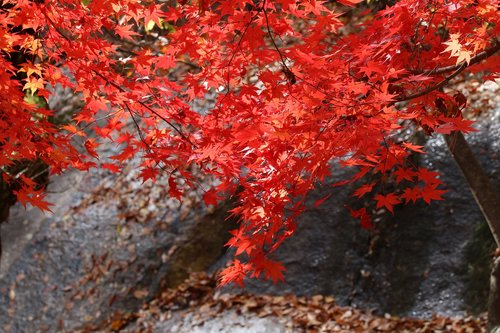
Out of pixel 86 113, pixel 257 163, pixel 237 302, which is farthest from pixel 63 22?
pixel 237 302

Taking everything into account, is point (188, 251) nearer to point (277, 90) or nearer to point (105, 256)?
point (105, 256)

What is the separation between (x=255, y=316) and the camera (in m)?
7.04

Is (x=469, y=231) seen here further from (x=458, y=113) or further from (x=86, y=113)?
(x=86, y=113)

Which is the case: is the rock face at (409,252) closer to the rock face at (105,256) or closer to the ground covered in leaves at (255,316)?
the ground covered in leaves at (255,316)

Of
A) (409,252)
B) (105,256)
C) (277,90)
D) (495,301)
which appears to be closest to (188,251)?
(105,256)

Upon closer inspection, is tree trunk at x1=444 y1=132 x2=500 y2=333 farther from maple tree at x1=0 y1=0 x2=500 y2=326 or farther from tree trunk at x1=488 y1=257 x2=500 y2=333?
maple tree at x1=0 y1=0 x2=500 y2=326

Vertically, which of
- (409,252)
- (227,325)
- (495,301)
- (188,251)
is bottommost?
(227,325)

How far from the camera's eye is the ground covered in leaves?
6.59 m

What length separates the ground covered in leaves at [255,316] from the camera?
21.6 ft

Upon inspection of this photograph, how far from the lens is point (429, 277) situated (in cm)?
699

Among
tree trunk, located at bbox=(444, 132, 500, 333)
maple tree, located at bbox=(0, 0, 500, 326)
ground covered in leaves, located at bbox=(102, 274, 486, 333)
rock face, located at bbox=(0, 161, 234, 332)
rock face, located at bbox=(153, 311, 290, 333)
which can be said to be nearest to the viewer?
maple tree, located at bbox=(0, 0, 500, 326)

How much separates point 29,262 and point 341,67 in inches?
254

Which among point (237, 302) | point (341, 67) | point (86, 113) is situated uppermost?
point (341, 67)

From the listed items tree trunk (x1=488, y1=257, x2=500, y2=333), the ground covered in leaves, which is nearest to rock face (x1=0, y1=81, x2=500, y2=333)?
the ground covered in leaves
